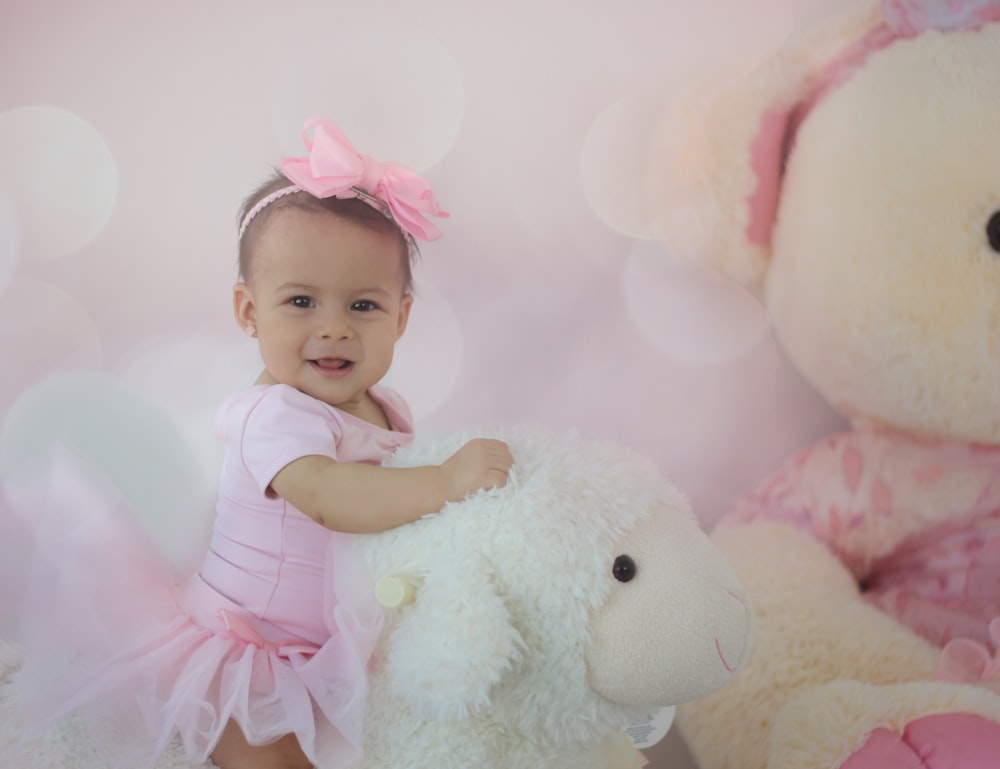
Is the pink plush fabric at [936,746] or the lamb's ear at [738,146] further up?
the lamb's ear at [738,146]

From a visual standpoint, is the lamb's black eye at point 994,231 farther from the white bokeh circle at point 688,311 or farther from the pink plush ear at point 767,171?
the white bokeh circle at point 688,311

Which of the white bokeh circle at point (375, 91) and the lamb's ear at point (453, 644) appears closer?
the lamb's ear at point (453, 644)

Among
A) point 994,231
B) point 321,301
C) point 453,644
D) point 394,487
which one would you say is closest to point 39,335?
point 321,301

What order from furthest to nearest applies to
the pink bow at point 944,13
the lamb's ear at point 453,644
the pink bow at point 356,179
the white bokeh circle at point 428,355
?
the white bokeh circle at point 428,355 → the pink bow at point 944,13 → the pink bow at point 356,179 → the lamb's ear at point 453,644

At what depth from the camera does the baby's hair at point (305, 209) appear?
82 cm

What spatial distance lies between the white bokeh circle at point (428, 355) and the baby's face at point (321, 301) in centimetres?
28

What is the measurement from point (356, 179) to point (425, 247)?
0.31 meters

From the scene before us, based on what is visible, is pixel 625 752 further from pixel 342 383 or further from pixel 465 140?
pixel 465 140

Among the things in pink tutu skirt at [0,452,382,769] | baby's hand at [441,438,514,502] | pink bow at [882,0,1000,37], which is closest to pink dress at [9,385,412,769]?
pink tutu skirt at [0,452,382,769]

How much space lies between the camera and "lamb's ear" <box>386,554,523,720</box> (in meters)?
0.57

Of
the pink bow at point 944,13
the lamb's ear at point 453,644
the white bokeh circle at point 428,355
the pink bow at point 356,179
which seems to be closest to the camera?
the lamb's ear at point 453,644

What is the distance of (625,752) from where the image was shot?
77cm

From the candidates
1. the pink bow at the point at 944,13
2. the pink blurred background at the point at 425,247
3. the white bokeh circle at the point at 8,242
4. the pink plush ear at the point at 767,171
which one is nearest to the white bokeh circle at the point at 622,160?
the pink blurred background at the point at 425,247

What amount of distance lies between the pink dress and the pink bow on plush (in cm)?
60
